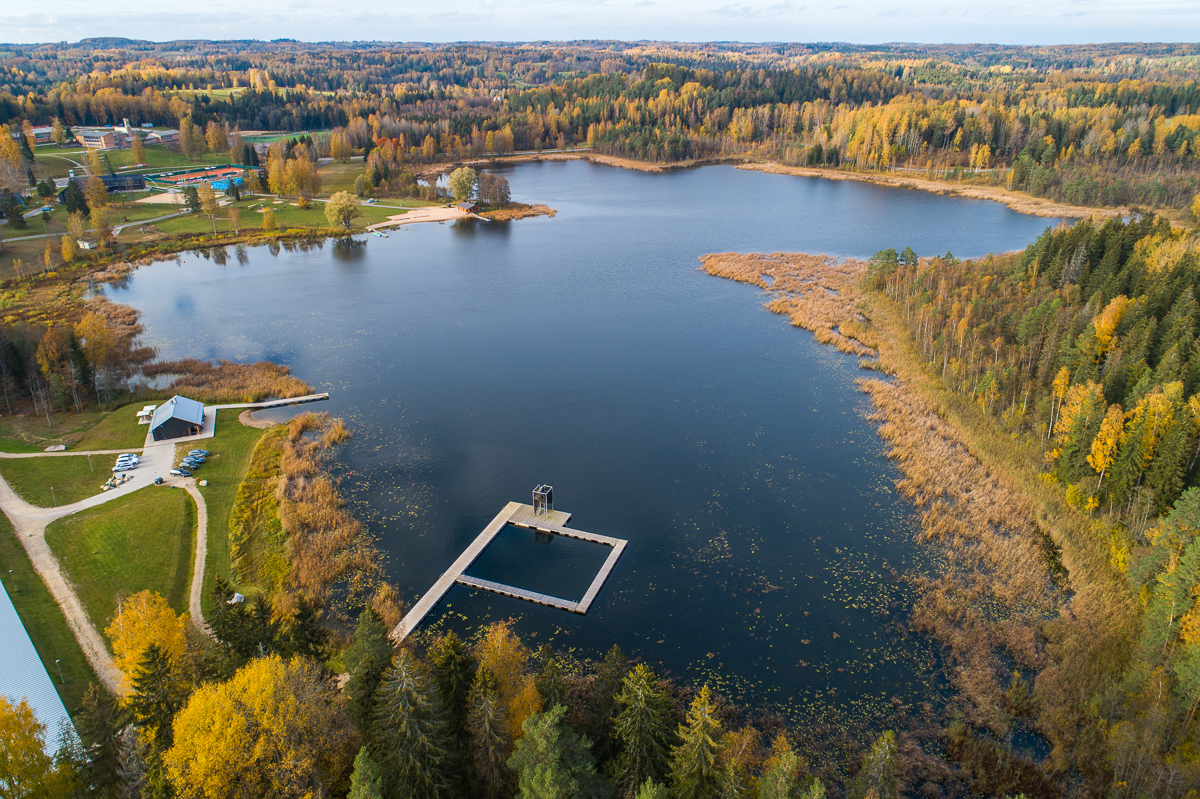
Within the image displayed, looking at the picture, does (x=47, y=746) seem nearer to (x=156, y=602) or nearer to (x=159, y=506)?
(x=156, y=602)

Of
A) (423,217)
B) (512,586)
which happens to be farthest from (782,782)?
(423,217)

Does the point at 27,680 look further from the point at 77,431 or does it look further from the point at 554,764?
the point at 77,431

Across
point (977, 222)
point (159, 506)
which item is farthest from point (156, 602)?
point (977, 222)

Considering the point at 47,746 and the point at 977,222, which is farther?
the point at 977,222

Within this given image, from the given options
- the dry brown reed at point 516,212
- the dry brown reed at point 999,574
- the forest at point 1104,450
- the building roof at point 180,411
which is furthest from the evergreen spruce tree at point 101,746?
the dry brown reed at point 516,212

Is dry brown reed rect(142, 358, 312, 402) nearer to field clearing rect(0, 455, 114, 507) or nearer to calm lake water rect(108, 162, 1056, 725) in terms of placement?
calm lake water rect(108, 162, 1056, 725)

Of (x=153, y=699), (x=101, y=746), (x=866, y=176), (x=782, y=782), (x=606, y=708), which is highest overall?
(x=866, y=176)
